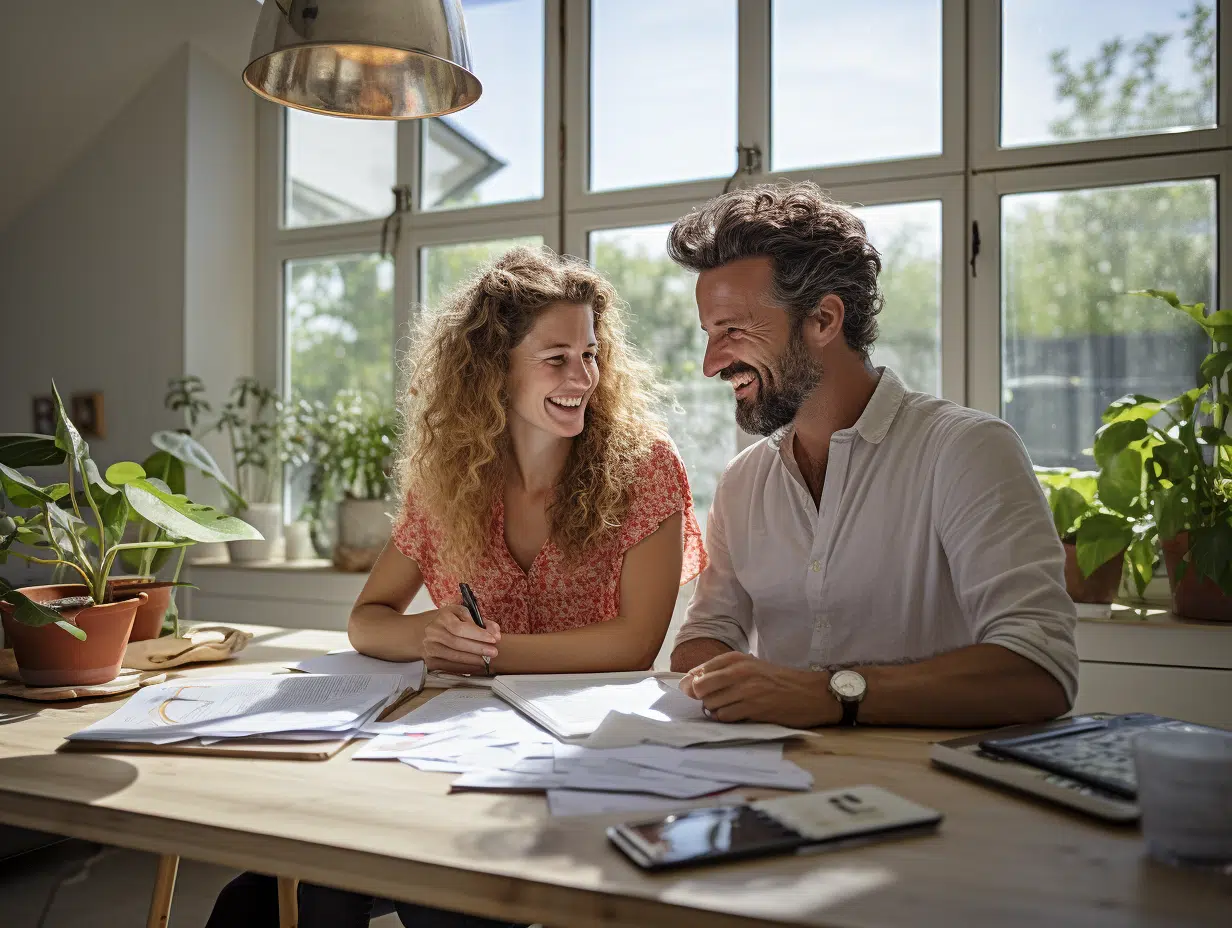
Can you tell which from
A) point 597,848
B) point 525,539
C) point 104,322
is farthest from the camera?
point 104,322

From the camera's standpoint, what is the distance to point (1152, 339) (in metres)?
2.66

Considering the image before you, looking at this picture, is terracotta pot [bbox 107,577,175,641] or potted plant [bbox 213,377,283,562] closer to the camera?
terracotta pot [bbox 107,577,175,641]

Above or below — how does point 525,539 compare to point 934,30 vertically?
below

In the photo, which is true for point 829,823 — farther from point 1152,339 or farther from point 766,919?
point 1152,339

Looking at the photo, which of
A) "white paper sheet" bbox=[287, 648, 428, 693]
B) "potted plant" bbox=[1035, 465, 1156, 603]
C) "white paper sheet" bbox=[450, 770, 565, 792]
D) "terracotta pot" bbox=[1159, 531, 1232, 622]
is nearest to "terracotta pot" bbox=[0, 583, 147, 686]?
"white paper sheet" bbox=[287, 648, 428, 693]

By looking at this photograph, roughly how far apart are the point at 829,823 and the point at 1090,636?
1.77 meters

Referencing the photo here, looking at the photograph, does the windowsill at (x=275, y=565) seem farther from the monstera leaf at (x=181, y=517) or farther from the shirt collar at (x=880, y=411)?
the shirt collar at (x=880, y=411)

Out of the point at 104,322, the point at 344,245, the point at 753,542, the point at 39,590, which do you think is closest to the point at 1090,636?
the point at 753,542

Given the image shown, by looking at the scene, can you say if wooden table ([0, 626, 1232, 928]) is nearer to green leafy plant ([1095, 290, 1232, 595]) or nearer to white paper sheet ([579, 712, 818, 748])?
white paper sheet ([579, 712, 818, 748])

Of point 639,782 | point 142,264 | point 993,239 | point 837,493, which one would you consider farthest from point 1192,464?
point 142,264

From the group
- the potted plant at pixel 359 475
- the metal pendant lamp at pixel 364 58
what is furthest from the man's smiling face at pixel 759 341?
the potted plant at pixel 359 475

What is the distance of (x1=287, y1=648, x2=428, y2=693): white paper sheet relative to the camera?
144cm

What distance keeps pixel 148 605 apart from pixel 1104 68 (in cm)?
267

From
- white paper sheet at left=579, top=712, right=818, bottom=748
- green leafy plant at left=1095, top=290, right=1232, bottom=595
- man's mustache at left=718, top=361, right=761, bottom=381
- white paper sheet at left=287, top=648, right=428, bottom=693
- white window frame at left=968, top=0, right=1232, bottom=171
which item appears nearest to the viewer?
white paper sheet at left=579, top=712, right=818, bottom=748
